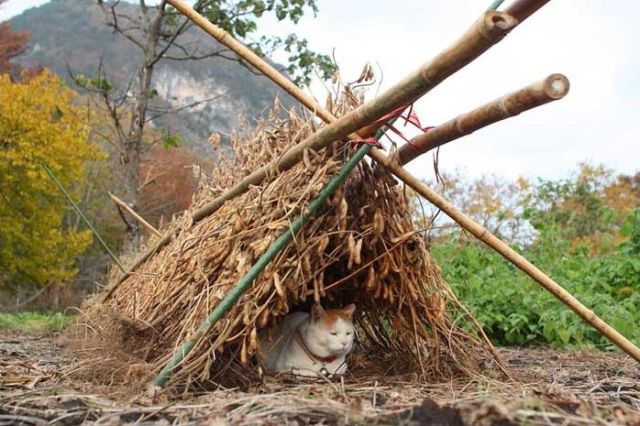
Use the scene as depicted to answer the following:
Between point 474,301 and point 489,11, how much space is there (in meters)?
4.88

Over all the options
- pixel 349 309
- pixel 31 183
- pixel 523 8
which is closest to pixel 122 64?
pixel 31 183

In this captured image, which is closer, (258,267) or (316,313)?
(258,267)

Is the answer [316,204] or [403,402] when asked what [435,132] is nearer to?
[316,204]

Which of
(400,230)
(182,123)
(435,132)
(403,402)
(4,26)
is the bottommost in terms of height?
(403,402)

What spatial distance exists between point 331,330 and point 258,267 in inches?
25.3

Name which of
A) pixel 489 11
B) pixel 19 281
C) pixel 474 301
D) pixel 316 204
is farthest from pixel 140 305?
pixel 19 281

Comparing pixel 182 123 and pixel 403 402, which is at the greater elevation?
pixel 182 123

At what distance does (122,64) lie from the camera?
46.6m

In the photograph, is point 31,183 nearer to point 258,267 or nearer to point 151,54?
point 151,54

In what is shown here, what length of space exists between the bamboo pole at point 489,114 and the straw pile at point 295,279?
0.85 feet

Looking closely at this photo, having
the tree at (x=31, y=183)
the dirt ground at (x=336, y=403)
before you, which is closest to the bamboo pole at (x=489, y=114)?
the dirt ground at (x=336, y=403)

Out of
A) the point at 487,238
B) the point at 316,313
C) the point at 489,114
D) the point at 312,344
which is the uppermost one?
the point at 489,114

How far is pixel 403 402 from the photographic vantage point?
2436 millimetres

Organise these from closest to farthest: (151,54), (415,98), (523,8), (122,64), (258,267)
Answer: (523,8)
(415,98)
(258,267)
(151,54)
(122,64)
